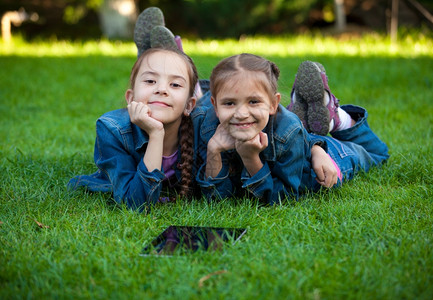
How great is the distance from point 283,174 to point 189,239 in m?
0.72

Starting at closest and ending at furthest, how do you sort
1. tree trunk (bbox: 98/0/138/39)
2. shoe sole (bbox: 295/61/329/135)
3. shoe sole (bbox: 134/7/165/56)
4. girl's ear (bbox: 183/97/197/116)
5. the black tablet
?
the black tablet
girl's ear (bbox: 183/97/197/116)
shoe sole (bbox: 295/61/329/135)
shoe sole (bbox: 134/7/165/56)
tree trunk (bbox: 98/0/138/39)

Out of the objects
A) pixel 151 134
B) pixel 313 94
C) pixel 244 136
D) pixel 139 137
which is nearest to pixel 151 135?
pixel 151 134

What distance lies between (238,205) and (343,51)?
19.2 ft

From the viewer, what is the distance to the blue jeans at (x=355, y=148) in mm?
3146

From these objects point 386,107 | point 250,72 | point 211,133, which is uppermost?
point 250,72

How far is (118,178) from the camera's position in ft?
8.96

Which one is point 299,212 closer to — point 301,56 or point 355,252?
point 355,252

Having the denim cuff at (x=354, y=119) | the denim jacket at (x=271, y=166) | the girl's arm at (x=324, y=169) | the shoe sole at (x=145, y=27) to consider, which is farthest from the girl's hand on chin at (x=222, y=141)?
the shoe sole at (x=145, y=27)

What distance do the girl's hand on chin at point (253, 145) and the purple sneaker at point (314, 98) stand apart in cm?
71

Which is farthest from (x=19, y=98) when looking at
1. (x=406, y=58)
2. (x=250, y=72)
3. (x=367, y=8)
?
(x=367, y=8)

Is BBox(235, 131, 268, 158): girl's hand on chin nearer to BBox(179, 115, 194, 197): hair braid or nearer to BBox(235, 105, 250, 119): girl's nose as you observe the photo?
BBox(235, 105, 250, 119): girl's nose

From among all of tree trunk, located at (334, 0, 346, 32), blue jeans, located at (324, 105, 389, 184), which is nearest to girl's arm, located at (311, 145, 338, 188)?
blue jeans, located at (324, 105, 389, 184)

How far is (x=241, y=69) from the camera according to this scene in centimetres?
254

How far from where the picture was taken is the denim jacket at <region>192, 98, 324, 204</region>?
269 cm
